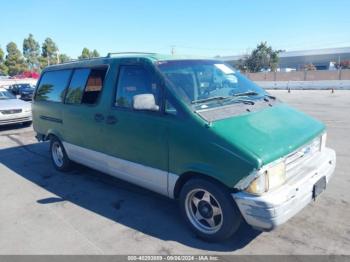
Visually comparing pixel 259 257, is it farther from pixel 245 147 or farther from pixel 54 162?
pixel 54 162

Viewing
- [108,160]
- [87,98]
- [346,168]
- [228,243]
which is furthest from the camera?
[346,168]

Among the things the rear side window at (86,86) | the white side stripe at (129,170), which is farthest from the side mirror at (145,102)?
the rear side window at (86,86)

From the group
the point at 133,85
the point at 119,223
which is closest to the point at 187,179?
the point at 119,223

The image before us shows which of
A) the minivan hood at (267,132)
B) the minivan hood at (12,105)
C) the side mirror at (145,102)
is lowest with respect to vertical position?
the minivan hood at (12,105)

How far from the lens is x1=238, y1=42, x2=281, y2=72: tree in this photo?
6944 centimetres

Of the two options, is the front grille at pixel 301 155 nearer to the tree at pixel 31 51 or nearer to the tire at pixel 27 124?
the tire at pixel 27 124

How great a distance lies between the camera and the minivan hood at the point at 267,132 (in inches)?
113

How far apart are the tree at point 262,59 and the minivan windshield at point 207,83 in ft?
228

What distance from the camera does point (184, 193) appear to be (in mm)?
3391

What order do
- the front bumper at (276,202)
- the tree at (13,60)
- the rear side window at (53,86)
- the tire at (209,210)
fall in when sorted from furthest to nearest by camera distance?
the tree at (13,60), the rear side window at (53,86), the tire at (209,210), the front bumper at (276,202)

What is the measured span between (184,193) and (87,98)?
235 cm

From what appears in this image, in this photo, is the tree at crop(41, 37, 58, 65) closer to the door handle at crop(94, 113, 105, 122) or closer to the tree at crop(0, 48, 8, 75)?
the tree at crop(0, 48, 8, 75)

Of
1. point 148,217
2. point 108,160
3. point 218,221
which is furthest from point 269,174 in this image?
point 108,160

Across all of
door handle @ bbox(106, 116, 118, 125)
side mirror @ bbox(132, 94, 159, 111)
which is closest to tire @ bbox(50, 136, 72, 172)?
door handle @ bbox(106, 116, 118, 125)
